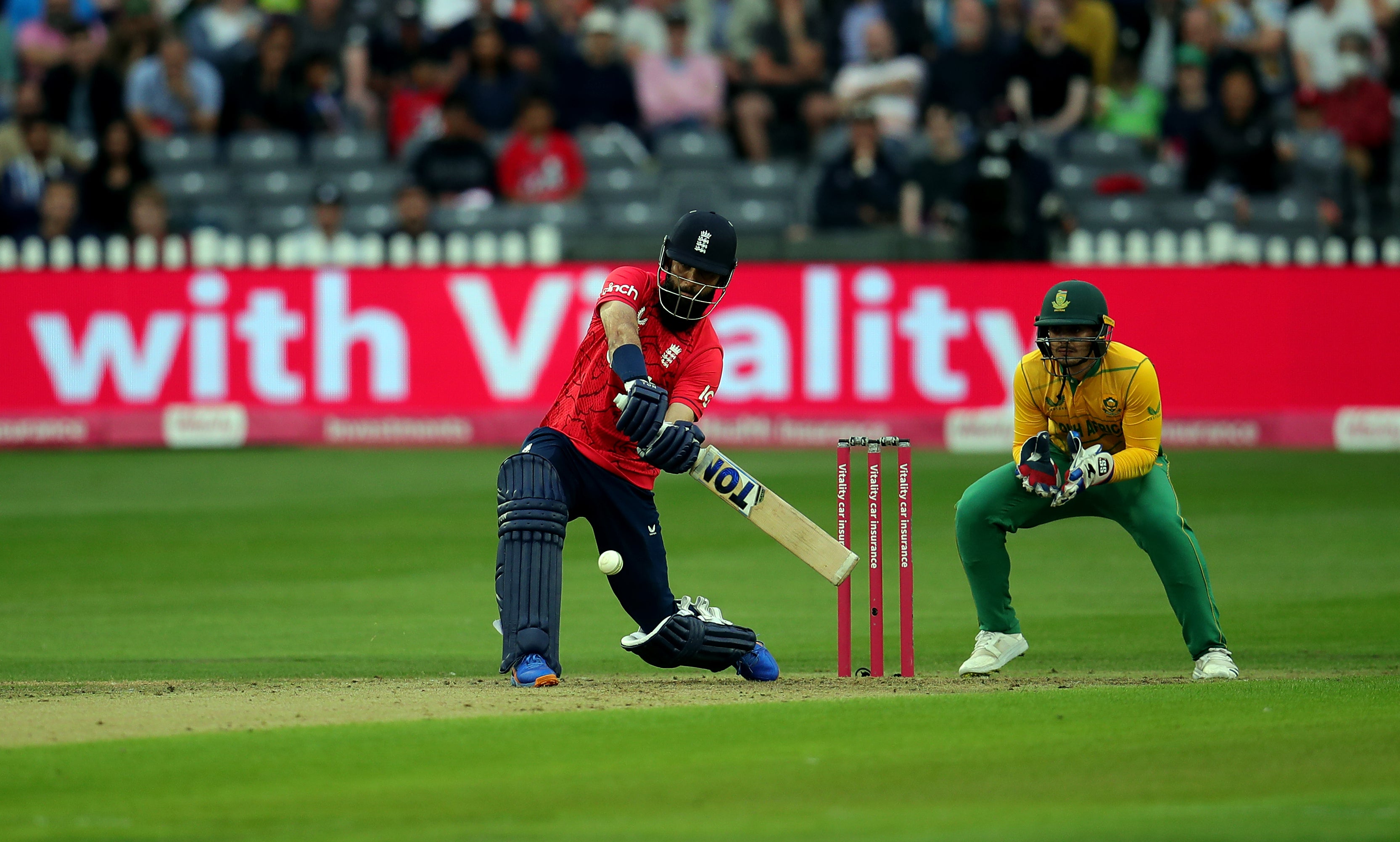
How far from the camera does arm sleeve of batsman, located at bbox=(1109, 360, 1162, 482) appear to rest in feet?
28.5

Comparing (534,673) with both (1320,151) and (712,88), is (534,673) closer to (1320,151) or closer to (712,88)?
(712,88)

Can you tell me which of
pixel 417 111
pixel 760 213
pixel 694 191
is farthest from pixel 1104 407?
pixel 417 111

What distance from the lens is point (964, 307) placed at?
691 inches

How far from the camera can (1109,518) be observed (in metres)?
8.91

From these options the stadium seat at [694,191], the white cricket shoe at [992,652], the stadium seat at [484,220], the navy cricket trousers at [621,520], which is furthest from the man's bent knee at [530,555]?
the stadium seat at [694,191]

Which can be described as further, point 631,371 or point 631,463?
point 631,463

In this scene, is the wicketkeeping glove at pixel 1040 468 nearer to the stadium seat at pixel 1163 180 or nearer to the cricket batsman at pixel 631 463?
the cricket batsman at pixel 631 463

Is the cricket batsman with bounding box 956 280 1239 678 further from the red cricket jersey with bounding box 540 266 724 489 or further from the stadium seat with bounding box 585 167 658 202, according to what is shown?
the stadium seat with bounding box 585 167 658 202

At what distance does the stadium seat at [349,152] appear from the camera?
20.3 meters

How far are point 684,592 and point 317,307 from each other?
24.4ft

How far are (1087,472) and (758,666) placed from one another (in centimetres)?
169

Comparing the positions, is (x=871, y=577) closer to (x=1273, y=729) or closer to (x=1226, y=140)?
(x=1273, y=729)

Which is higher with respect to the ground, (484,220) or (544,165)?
(544,165)

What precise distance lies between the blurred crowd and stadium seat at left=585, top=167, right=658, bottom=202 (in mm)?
239
